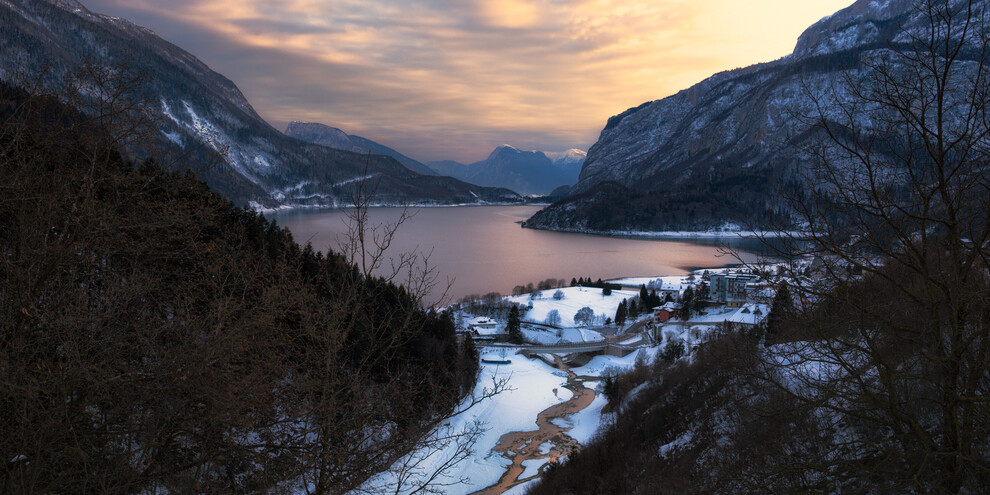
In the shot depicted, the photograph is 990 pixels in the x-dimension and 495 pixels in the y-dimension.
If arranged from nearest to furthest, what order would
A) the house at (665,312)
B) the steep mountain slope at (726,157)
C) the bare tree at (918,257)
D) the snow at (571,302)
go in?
the bare tree at (918,257) → the house at (665,312) → the snow at (571,302) → the steep mountain slope at (726,157)

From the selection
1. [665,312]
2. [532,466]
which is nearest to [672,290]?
[665,312]

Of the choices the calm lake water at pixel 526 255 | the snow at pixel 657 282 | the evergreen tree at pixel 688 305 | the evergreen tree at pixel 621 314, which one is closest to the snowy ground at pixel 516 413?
the evergreen tree at pixel 688 305

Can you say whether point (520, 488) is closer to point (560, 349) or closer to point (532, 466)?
point (532, 466)

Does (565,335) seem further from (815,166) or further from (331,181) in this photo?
(331,181)

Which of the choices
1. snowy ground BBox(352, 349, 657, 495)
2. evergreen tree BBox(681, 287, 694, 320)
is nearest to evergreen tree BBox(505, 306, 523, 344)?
snowy ground BBox(352, 349, 657, 495)

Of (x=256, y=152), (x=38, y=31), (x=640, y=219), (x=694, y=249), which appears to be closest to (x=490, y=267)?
(x=694, y=249)

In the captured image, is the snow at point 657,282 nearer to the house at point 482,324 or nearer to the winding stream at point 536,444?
the house at point 482,324

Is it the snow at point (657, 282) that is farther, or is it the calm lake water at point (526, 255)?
the calm lake water at point (526, 255)
